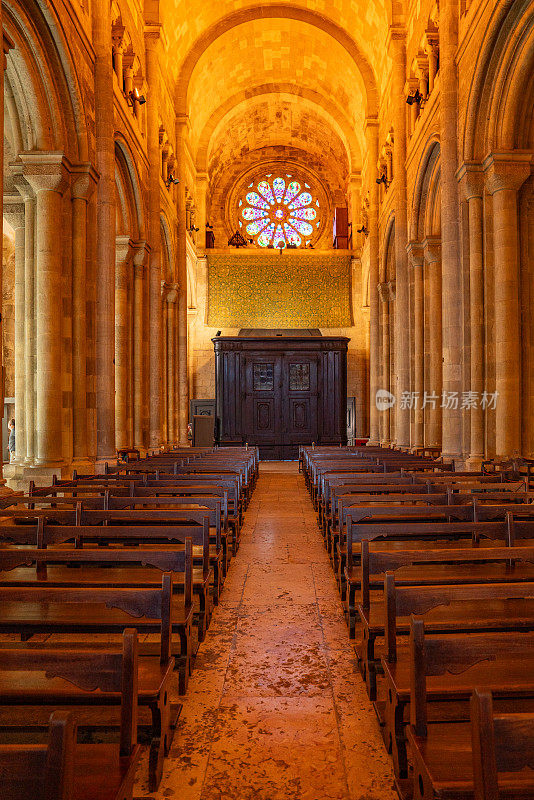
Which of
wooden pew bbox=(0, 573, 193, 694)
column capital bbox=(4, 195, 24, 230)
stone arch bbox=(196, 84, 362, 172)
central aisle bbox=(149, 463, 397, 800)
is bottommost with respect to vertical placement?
central aisle bbox=(149, 463, 397, 800)

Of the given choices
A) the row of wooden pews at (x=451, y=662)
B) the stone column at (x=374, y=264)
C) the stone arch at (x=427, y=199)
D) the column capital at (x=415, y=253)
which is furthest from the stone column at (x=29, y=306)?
the stone column at (x=374, y=264)

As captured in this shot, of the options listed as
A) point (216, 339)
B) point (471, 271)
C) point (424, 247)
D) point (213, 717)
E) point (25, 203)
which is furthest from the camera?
point (216, 339)

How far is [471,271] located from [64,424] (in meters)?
7.38

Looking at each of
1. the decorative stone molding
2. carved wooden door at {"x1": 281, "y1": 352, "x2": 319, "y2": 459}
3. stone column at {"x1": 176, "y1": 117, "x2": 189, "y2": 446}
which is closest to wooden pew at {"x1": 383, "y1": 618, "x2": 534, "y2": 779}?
the decorative stone molding

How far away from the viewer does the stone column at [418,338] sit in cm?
1555

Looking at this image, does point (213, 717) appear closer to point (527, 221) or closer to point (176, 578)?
point (176, 578)

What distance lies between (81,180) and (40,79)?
1567mm

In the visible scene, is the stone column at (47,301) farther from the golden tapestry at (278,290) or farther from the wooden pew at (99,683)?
the golden tapestry at (278,290)

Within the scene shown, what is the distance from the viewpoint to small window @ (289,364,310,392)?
22.7m

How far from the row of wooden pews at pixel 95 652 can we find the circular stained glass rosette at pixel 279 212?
25417 mm

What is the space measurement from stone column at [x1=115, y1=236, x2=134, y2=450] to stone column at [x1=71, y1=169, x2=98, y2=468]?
379 centimetres

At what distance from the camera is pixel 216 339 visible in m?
22.3

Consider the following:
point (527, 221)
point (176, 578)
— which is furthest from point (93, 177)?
point (176, 578)

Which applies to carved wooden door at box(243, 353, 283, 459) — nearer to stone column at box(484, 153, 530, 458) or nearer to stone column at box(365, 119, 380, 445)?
stone column at box(365, 119, 380, 445)
